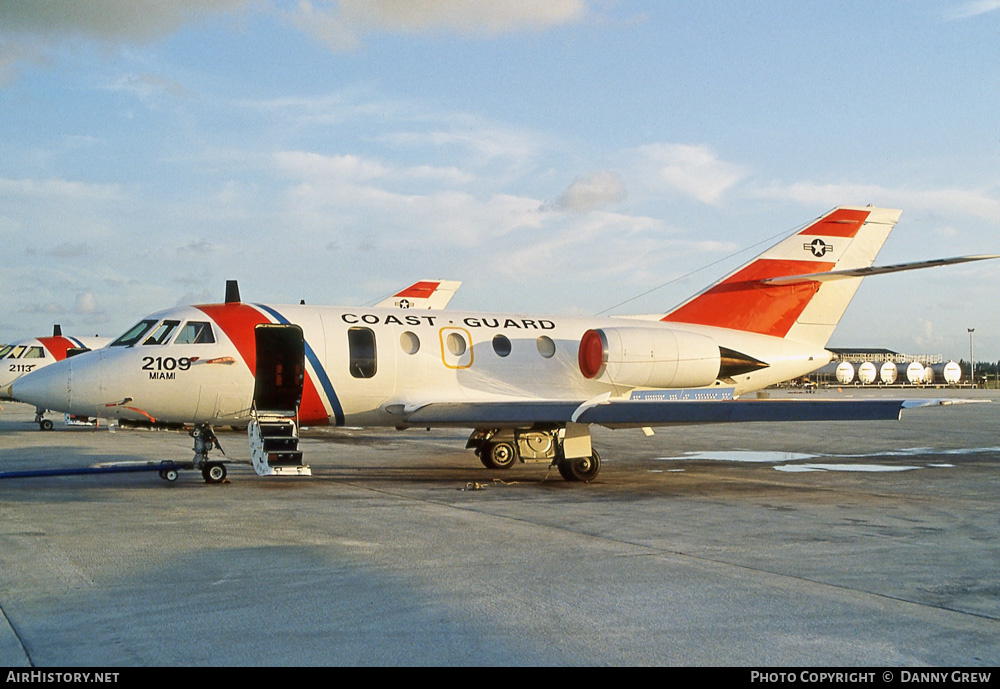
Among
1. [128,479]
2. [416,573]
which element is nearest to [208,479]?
[128,479]

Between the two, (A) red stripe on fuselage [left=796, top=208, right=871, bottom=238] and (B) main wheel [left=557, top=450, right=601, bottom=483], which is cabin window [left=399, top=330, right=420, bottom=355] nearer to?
(B) main wheel [left=557, top=450, right=601, bottom=483]

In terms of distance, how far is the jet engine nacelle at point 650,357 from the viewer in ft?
53.2

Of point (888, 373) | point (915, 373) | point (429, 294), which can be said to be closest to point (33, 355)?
point (429, 294)

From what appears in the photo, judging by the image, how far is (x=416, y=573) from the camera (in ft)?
24.2

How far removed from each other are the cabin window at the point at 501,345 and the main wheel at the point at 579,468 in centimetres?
249

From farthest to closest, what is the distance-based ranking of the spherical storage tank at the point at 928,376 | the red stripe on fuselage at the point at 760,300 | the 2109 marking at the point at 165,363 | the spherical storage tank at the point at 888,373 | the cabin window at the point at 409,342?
the spherical storage tank at the point at 928,376, the spherical storage tank at the point at 888,373, the red stripe on fuselage at the point at 760,300, the cabin window at the point at 409,342, the 2109 marking at the point at 165,363

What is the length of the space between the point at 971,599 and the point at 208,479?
36.9ft

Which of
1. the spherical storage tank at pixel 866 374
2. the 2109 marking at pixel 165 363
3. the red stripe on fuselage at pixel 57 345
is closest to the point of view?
Result: the 2109 marking at pixel 165 363

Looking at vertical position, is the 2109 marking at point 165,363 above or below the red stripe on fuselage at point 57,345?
below

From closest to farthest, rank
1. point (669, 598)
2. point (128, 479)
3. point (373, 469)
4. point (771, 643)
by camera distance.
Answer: point (771, 643) < point (669, 598) < point (128, 479) < point (373, 469)

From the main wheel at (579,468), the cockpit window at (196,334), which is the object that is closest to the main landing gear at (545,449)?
the main wheel at (579,468)

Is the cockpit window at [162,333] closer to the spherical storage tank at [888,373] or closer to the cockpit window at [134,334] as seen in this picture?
the cockpit window at [134,334]

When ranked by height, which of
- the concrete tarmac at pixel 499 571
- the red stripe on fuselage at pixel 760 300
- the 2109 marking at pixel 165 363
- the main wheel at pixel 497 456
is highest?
the red stripe on fuselage at pixel 760 300

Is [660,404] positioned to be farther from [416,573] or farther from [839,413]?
[416,573]
